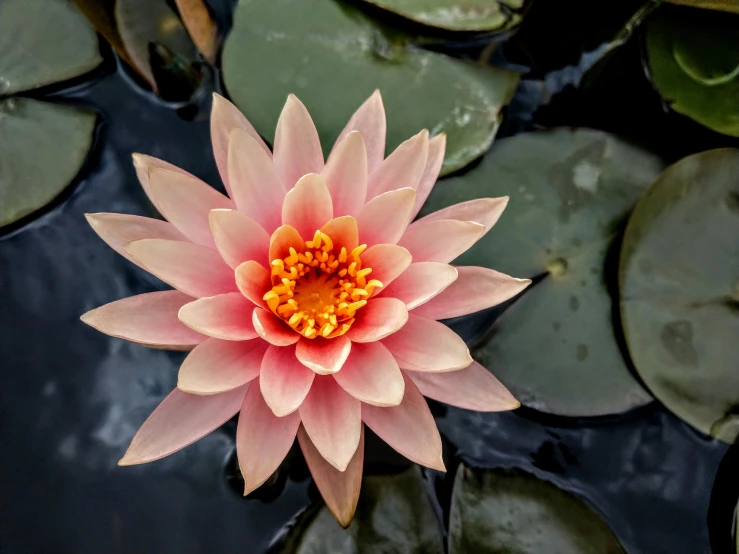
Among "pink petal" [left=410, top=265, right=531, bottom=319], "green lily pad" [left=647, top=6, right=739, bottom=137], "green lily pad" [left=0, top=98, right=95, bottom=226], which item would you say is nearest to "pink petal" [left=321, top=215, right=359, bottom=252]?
"pink petal" [left=410, top=265, right=531, bottom=319]

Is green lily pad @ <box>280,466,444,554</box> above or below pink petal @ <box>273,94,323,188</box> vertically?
below

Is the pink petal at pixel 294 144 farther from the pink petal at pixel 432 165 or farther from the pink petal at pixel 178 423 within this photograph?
the pink petal at pixel 178 423

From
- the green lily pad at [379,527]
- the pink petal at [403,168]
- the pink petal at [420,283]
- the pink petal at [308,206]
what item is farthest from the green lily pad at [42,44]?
the green lily pad at [379,527]

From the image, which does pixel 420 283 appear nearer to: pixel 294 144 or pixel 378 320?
pixel 378 320

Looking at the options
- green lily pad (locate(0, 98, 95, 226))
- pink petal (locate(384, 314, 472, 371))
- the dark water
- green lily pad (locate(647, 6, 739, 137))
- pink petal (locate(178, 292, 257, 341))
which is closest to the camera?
pink petal (locate(178, 292, 257, 341))

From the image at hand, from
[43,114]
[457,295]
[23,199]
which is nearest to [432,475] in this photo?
[457,295]

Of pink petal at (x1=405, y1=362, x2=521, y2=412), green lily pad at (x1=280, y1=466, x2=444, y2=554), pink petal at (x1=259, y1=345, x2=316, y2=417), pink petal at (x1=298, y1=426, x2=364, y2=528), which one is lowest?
green lily pad at (x1=280, y1=466, x2=444, y2=554)

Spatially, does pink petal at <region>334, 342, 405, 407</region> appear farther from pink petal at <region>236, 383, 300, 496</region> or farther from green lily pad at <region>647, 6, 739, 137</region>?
green lily pad at <region>647, 6, 739, 137</region>
